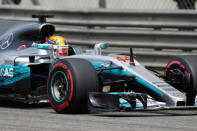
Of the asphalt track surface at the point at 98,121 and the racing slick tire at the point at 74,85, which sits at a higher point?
the racing slick tire at the point at 74,85

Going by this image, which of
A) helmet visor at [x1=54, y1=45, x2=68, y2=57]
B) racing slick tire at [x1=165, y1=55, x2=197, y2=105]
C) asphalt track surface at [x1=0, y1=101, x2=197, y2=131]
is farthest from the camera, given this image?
helmet visor at [x1=54, y1=45, x2=68, y2=57]

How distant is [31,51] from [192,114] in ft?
8.69

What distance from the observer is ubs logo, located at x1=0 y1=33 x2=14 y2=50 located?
8367 mm

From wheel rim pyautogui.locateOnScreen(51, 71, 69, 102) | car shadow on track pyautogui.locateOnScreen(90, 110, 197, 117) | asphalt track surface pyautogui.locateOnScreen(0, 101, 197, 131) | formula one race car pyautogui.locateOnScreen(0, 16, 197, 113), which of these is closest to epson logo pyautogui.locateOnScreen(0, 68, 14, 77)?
formula one race car pyautogui.locateOnScreen(0, 16, 197, 113)

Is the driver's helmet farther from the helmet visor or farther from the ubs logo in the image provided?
the ubs logo

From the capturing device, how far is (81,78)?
661 centimetres

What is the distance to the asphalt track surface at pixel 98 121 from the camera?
5656 mm

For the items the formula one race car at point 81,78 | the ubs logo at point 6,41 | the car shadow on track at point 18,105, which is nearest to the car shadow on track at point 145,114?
the formula one race car at point 81,78

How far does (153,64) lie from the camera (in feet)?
37.0

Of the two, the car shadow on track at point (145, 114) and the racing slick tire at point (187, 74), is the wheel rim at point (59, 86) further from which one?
the racing slick tire at point (187, 74)

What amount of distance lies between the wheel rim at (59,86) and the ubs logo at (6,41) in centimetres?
161

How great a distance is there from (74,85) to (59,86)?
408 mm

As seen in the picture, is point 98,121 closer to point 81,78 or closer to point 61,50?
point 81,78

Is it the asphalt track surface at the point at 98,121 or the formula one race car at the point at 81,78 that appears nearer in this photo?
the asphalt track surface at the point at 98,121
